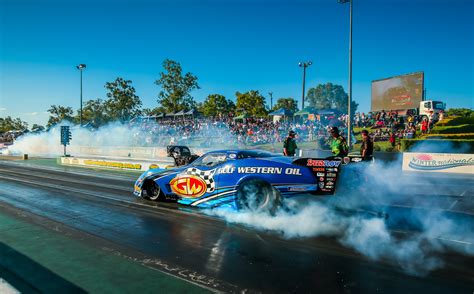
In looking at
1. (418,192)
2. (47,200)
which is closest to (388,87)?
(418,192)

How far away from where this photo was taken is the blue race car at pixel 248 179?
5639mm

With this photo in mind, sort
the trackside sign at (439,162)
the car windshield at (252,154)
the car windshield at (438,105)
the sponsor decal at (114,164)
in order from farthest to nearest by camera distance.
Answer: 1. the car windshield at (438,105)
2. the sponsor decal at (114,164)
3. the trackside sign at (439,162)
4. the car windshield at (252,154)

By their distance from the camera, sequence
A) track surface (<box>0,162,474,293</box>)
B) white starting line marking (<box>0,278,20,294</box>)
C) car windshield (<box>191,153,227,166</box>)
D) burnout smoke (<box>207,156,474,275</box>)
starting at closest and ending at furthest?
white starting line marking (<box>0,278,20,294</box>) < track surface (<box>0,162,474,293</box>) < burnout smoke (<box>207,156,474,275</box>) < car windshield (<box>191,153,227,166</box>)

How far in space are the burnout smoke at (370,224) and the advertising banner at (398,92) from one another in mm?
24842

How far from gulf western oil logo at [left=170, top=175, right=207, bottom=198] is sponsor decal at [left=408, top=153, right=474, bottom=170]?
41.6 feet

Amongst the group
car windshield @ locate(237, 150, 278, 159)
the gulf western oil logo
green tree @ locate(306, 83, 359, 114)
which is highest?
green tree @ locate(306, 83, 359, 114)

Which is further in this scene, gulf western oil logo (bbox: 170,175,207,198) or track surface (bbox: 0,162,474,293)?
gulf western oil logo (bbox: 170,175,207,198)

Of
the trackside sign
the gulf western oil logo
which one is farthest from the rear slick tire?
the trackside sign

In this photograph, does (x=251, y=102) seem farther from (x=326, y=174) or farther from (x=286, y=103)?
(x=326, y=174)

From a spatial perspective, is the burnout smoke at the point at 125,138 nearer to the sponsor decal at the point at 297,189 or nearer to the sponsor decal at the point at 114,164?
the sponsor decal at the point at 114,164

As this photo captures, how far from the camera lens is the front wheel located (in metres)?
5.93

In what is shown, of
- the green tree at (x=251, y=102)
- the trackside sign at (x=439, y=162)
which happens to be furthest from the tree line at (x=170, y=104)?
the trackside sign at (x=439, y=162)

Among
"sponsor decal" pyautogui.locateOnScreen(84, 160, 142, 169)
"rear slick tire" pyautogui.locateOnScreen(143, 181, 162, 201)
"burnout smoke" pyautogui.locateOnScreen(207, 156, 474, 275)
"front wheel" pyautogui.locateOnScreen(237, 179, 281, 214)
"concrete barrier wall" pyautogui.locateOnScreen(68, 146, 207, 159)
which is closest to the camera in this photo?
"burnout smoke" pyautogui.locateOnScreen(207, 156, 474, 275)

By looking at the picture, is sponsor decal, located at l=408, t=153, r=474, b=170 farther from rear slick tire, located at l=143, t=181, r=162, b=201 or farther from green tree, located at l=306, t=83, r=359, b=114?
green tree, located at l=306, t=83, r=359, b=114
